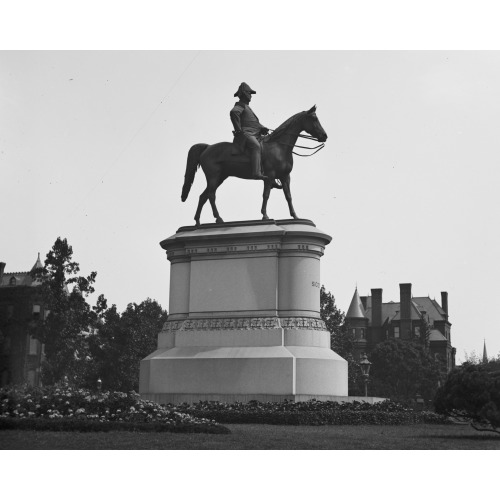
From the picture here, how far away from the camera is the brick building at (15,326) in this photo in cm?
2930

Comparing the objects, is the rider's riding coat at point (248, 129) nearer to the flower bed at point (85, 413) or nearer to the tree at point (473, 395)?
the flower bed at point (85, 413)

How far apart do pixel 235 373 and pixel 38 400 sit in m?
8.81

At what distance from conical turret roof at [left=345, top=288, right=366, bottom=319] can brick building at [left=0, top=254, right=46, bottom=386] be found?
70.8 metres

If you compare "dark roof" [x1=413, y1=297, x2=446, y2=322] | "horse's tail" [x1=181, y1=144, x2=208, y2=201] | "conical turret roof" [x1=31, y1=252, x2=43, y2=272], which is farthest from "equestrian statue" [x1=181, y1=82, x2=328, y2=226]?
"dark roof" [x1=413, y1=297, x2=446, y2=322]

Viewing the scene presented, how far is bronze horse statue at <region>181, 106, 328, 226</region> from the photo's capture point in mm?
33359

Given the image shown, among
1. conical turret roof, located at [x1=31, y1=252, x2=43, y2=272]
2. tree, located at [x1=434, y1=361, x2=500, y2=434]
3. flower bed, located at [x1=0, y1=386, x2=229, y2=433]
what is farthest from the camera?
conical turret roof, located at [x1=31, y1=252, x2=43, y2=272]

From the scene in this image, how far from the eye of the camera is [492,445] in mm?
20547

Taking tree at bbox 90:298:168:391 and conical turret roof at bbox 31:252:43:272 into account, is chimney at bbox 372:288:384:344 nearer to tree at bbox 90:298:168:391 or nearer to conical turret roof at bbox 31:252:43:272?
tree at bbox 90:298:168:391

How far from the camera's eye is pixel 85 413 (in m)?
23.3

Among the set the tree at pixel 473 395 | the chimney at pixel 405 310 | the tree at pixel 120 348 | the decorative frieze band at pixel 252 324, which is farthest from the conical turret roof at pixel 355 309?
the tree at pixel 473 395

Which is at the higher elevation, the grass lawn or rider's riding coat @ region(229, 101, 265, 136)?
rider's riding coat @ region(229, 101, 265, 136)

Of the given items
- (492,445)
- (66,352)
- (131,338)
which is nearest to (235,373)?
(492,445)

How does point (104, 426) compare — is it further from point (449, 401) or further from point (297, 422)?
point (449, 401)

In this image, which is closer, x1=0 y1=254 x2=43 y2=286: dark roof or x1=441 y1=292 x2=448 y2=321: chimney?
x1=0 y1=254 x2=43 y2=286: dark roof
